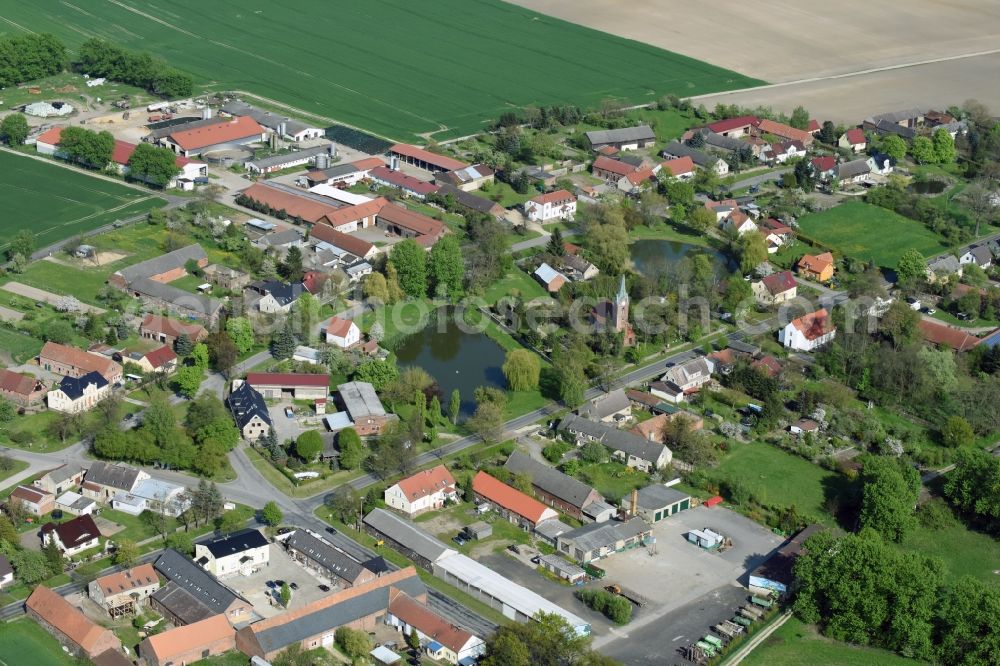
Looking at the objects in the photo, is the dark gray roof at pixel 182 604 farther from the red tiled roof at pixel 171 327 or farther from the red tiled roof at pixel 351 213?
the red tiled roof at pixel 351 213

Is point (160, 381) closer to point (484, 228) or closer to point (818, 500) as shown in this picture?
point (484, 228)

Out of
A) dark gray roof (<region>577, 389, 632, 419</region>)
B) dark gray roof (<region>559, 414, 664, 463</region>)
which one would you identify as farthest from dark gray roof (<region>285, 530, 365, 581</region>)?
dark gray roof (<region>577, 389, 632, 419</region>)

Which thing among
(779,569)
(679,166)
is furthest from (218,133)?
(779,569)

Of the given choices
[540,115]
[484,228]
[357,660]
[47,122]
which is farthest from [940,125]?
[357,660]

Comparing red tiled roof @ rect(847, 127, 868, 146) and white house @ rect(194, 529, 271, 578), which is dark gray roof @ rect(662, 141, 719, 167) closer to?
red tiled roof @ rect(847, 127, 868, 146)

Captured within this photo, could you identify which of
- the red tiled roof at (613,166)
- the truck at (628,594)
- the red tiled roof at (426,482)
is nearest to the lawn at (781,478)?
the truck at (628,594)

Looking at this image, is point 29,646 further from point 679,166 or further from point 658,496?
point 679,166

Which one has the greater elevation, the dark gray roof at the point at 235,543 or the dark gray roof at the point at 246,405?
the dark gray roof at the point at 246,405

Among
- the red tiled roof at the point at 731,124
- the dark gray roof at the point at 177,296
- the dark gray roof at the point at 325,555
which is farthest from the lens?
the red tiled roof at the point at 731,124
